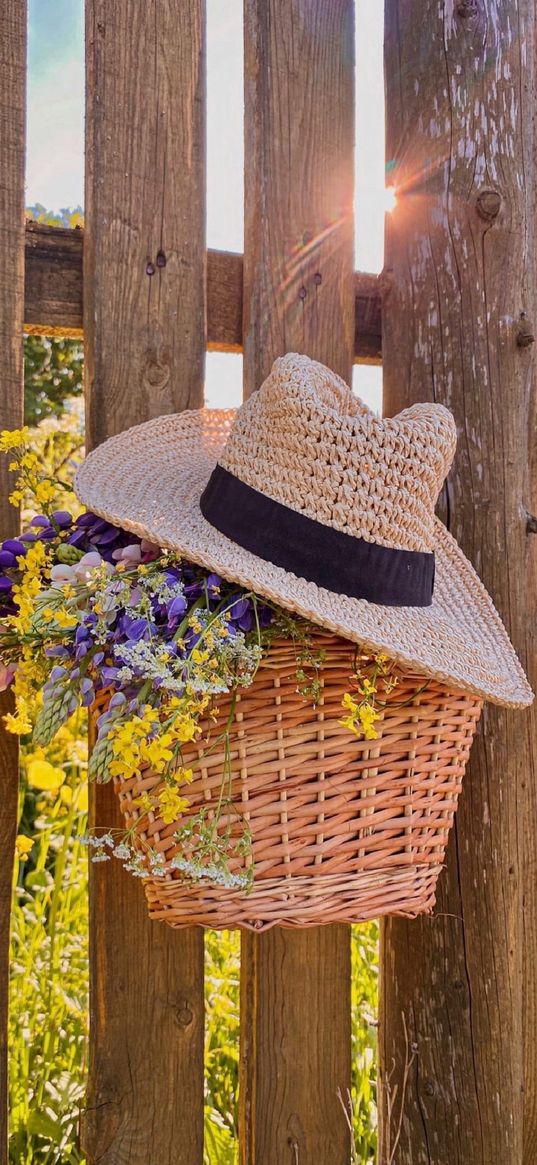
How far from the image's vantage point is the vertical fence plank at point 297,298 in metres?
1.64

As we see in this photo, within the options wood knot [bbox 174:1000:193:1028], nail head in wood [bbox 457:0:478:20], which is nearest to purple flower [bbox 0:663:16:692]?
wood knot [bbox 174:1000:193:1028]

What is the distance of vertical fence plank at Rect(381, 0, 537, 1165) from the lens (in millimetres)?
1629

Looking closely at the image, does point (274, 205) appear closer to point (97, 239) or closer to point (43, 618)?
point (97, 239)

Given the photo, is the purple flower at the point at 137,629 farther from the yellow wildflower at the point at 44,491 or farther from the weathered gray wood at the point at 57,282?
the weathered gray wood at the point at 57,282

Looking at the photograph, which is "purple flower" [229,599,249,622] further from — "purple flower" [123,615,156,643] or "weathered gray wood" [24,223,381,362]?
"weathered gray wood" [24,223,381,362]

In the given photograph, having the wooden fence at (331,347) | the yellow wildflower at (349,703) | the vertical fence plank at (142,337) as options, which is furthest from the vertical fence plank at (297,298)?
the yellow wildflower at (349,703)

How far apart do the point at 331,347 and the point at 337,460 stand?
69cm

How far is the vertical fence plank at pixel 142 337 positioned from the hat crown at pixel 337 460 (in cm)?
45

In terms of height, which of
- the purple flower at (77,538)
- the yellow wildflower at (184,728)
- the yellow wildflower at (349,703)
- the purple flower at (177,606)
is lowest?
the yellow wildflower at (184,728)

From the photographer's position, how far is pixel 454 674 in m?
1.09

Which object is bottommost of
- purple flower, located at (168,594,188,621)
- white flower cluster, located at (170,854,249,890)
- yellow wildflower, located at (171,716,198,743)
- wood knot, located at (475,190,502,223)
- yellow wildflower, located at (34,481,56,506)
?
white flower cluster, located at (170,854,249,890)

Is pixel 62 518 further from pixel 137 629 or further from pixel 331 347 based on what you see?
pixel 331 347

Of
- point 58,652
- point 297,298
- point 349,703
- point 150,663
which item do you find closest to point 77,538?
point 58,652

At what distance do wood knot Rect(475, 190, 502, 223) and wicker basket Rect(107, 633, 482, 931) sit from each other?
947 mm
